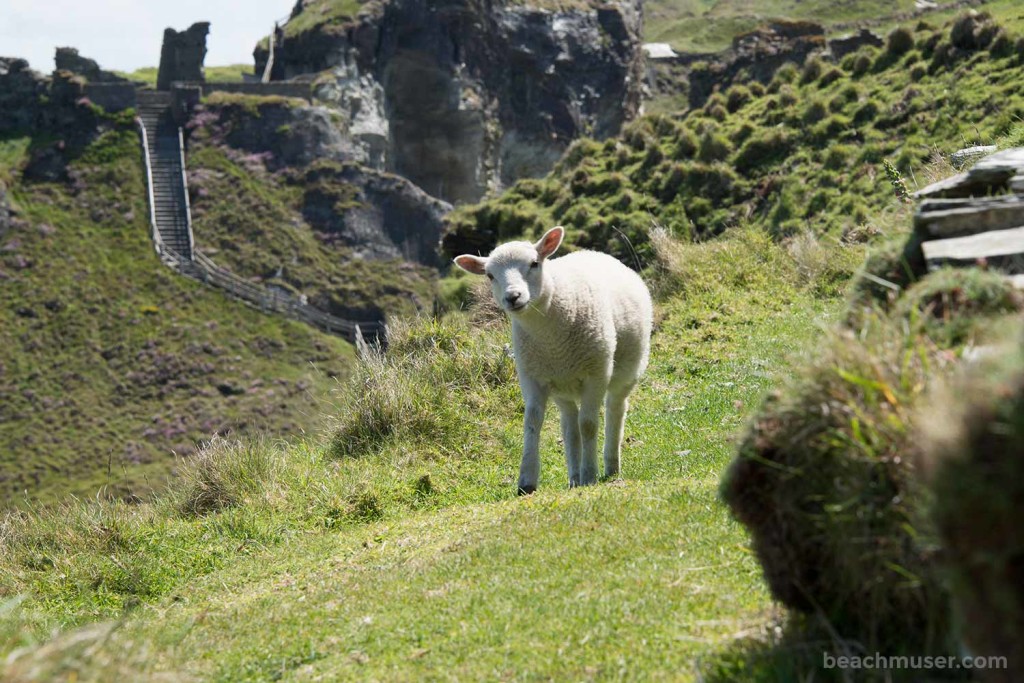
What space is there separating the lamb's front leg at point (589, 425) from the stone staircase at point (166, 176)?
5613 cm

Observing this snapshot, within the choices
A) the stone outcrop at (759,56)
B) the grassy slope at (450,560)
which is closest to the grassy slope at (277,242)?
the stone outcrop at (759,56)

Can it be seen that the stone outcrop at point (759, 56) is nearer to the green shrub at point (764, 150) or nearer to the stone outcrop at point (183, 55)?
the green shrub at point (764, 150)

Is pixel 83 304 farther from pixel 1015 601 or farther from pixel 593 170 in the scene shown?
pixel 1015 601

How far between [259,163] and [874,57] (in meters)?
50.6

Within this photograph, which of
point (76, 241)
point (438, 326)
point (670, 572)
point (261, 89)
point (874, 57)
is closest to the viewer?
point (670, 572)

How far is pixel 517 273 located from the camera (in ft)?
30.2

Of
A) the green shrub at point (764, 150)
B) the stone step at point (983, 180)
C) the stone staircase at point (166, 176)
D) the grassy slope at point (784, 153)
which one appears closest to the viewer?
the stone step at point (983, 180)

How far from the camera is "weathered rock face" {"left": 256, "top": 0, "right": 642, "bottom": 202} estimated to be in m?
83.4

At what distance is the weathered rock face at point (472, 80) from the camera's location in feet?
274

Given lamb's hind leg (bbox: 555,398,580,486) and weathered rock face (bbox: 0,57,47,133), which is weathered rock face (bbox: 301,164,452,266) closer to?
weathered rock face (bbox: 0,57,47,133)

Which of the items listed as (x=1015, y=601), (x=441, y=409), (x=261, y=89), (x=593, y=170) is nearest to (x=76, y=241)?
(x=261, y=89)

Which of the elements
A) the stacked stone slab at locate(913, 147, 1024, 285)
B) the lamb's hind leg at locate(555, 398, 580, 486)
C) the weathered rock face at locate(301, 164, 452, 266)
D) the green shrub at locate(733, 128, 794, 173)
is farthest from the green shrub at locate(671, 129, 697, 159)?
the weathered rock face at locate(301, 164, 452, 266)

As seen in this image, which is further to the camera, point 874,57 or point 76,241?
point 76,241

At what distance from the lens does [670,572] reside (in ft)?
20.1
